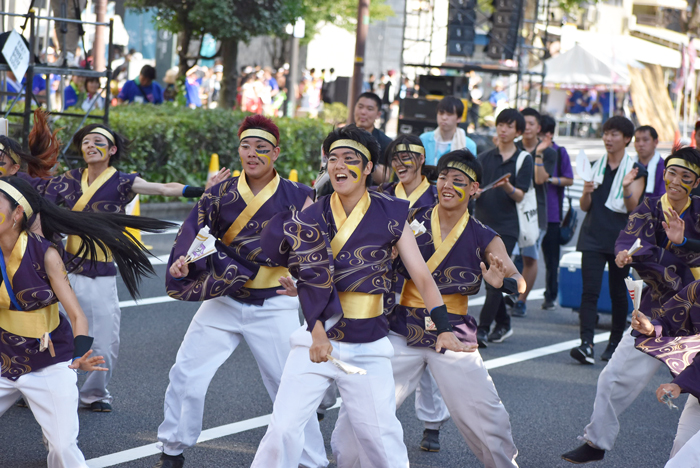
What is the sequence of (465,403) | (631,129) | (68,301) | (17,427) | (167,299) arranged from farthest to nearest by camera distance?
(167,299)
(631,129)
(17,427)
(465,403)
(68,301)

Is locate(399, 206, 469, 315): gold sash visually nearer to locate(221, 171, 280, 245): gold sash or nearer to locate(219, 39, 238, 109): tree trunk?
locate(221, 171, 280, 245): gold sash

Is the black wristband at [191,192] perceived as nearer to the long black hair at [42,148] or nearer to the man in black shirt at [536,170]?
the long black hair at [42,148]

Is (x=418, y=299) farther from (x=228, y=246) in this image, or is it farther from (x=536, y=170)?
(x=536, y=170)

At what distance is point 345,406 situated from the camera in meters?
3.78

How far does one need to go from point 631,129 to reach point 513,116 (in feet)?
3.05

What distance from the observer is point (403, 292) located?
4422 millimetres

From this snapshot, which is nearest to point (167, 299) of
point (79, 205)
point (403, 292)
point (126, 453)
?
point (79, 205)

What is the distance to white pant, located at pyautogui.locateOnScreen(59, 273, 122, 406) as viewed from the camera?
524 centimetres

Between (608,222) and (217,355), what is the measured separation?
Result: 12.2 feet

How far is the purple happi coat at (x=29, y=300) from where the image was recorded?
152 inches

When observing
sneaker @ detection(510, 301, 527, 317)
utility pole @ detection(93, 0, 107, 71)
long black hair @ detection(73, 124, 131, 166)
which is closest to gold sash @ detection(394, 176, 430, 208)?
long black hair @ detection(73, 124, 131, 166)

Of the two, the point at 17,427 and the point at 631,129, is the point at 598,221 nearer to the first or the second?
the point at 631,129

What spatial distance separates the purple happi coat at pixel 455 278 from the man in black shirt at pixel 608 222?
2717mm

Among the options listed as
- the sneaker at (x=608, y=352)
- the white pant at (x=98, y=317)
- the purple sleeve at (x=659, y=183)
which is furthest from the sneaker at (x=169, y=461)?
the purple sleeve at (x=659, y=183)
